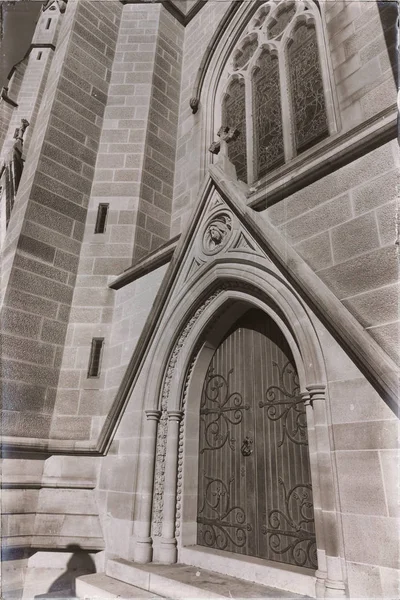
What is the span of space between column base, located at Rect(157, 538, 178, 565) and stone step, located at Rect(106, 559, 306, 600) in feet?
0.29

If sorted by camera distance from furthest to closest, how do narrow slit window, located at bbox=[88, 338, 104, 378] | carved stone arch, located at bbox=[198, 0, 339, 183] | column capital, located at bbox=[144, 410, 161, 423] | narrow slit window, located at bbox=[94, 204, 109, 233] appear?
narrow slit window, located at bbox=[94, 204, 109, 233], carved stone arch, located at bbox=[198, 0, 339, 183], narrow slit window, located at bbox=[88, 338, 104, 378], column capital, located at bbox=[144, 410, 161, 423]

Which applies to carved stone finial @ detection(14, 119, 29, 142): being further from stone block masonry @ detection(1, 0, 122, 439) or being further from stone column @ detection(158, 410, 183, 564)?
stone column @ detection(158, 410, 183, 564)

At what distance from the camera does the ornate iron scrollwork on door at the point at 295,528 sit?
11.7 ft

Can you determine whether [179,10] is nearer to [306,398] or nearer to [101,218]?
[101,218]

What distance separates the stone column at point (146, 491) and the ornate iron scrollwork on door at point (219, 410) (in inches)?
22.6

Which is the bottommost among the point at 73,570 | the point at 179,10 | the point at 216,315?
the point at 73,570

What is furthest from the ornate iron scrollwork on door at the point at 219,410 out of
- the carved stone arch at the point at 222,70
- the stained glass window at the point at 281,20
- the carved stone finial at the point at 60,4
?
the carved stone finial at the point at 60,4

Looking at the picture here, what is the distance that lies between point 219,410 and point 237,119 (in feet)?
17.3

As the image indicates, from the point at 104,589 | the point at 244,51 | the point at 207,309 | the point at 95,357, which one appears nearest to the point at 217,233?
the point at 207,309

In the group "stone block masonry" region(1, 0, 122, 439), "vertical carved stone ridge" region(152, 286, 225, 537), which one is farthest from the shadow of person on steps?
"stone block masonry" region(1, 0, 122, 439)

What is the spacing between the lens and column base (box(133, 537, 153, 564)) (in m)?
4.32

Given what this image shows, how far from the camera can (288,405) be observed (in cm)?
408

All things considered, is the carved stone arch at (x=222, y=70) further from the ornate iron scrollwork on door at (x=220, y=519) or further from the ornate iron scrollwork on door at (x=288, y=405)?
the ornate iron scrollwork on door at (x=220, y=519)

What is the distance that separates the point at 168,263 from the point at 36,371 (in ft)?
7.36
